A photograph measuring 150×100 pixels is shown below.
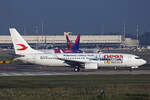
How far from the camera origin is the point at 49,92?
41.7 metres

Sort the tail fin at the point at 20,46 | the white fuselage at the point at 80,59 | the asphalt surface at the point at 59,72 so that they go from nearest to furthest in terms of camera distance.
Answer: the asphalt surface at the point at 59,72 → the white fuselage at the point at 80,59 → the tail fin at the point at 20,46

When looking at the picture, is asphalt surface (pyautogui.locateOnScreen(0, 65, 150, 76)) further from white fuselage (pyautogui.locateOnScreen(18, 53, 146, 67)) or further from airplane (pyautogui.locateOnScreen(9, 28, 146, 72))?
white fuselage (pyautogui.locateOnScreen(18, 53, 146, 67))

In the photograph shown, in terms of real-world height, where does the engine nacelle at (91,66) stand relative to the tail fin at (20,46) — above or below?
below

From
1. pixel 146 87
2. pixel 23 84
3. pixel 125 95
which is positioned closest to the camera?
pixel 125 95

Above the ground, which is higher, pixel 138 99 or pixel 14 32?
pixel 14 32

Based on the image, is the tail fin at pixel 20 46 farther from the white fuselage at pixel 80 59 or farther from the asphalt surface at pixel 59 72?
the asphalt surface at pixel 59 72

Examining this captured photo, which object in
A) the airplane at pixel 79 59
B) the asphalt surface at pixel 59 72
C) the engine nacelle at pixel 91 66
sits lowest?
the asphalt surface at pixel 59 72

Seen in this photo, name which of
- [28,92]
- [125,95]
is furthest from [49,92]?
[125,95]

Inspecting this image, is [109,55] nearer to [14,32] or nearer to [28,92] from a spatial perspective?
[14,32]

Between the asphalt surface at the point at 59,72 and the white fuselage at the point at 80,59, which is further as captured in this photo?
the white fuselage at the point at 80,59

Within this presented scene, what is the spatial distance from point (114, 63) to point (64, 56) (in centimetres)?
919

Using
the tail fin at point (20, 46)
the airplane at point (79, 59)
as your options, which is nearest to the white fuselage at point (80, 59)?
the airplane at point (79, 59)

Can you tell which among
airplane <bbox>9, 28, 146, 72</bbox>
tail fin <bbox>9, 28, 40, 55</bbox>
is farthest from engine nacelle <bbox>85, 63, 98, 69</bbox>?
tail fin <bbox>9, 28, 40, 55</bbox>

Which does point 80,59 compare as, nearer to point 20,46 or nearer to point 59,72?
point 59,72
